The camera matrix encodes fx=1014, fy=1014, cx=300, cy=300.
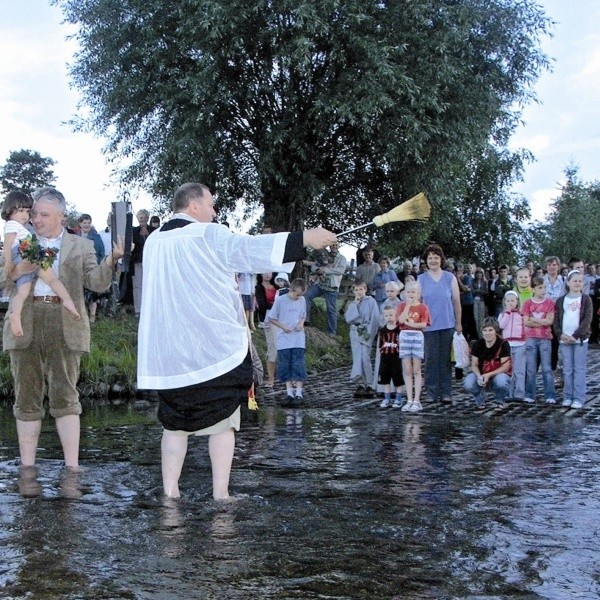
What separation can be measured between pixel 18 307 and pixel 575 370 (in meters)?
7.82

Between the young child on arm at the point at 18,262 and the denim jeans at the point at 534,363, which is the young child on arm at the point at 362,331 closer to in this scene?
the denim jeans at the point at 534,363

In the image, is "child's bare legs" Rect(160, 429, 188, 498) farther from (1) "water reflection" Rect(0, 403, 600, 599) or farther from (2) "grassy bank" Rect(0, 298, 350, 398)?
(2) "grassy bank" Rect(0, 298, 350, 398)

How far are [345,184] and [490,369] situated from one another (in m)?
13.7

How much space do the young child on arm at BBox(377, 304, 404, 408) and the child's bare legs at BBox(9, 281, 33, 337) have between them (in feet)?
21.5

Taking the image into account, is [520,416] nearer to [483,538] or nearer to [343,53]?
[483,538]

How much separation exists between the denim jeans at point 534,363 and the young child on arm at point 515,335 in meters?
0.08

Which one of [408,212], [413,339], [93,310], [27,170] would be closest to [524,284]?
[413,339]

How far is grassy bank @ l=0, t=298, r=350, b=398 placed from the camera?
14.9m

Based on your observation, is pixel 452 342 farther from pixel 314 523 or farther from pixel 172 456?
pixel 314 523

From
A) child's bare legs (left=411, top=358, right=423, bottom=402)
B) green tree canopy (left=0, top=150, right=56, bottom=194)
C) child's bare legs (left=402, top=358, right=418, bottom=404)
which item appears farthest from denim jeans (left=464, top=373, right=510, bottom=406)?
green tree canopy (left=0, top=150, right=56, bottom=194)

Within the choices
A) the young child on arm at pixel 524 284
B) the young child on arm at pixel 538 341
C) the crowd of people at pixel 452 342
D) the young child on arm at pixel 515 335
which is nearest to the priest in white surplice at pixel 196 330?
the crowd of people at pixel 452 342

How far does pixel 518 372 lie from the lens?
Result: 13.5 metres

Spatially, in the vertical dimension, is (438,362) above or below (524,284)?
below

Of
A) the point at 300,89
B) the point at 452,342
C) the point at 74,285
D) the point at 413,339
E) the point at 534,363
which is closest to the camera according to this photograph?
the point at 74,285
